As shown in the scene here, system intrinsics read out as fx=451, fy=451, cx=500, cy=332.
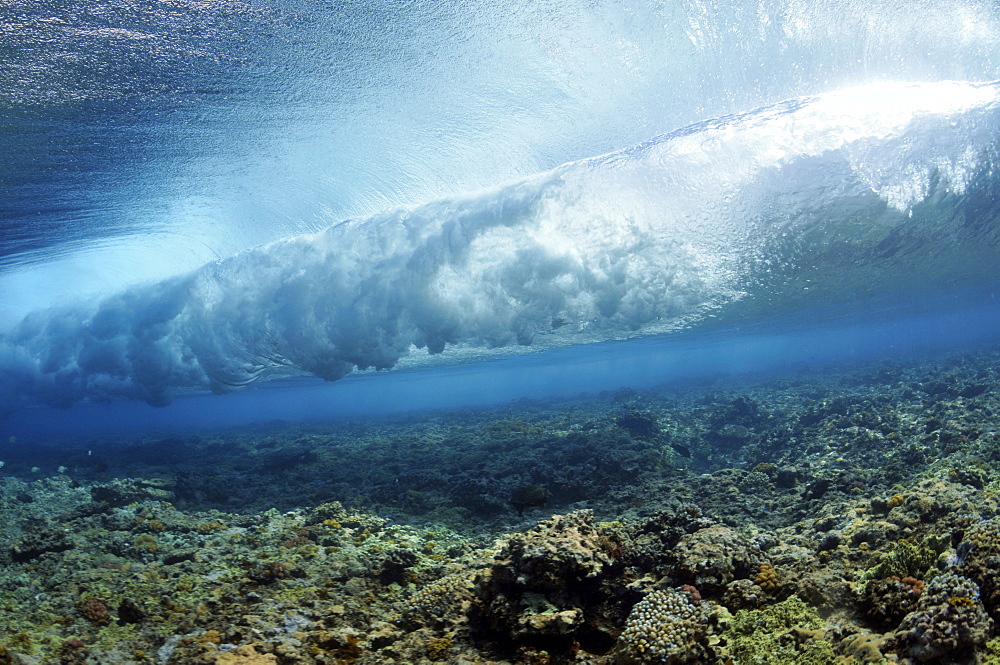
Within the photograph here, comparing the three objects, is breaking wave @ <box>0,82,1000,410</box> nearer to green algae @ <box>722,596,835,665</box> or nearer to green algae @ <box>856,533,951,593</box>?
green algae @ <box>856,533,951,593</box>

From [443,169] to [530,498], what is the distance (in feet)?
27.5

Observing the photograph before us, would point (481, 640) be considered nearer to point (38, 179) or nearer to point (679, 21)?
point (679, 21)

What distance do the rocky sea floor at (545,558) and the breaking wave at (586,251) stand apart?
16.6 ft

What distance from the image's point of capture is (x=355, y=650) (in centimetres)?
482

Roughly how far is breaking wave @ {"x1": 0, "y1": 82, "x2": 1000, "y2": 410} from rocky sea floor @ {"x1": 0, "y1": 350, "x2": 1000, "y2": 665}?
5.06m

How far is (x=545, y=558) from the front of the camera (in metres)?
4.84

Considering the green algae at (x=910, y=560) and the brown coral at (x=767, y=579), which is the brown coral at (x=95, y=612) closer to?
the brown coral at (x=767, y=579)

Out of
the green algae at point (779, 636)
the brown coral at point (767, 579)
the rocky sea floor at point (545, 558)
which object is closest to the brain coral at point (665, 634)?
the rocky sea floor at point (545, 558)

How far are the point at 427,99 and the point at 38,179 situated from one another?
9726 mm

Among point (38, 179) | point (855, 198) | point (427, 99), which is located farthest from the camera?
point (855, 198)

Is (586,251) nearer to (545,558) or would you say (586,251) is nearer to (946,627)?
(545,558)

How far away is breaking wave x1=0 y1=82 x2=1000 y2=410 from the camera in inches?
427

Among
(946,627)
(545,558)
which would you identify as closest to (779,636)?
(946,627)

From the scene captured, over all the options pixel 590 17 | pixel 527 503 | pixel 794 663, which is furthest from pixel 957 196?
pixel 794 663
